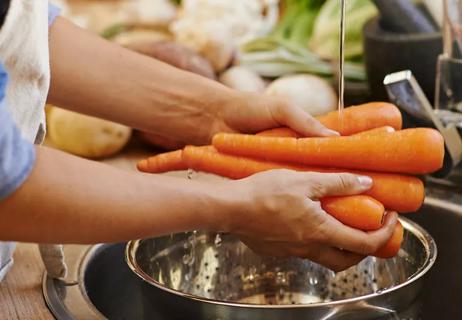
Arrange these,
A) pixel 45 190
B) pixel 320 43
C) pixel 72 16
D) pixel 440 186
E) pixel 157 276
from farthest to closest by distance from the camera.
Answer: pixel 72 16, pixel 320 43, pixel 440 186, pixel 157 276, pixel 45 190

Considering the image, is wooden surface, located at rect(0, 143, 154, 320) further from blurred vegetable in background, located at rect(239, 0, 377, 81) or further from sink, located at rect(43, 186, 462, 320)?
blurred vegetable in background, located at rect(239, 0, 377, 81)

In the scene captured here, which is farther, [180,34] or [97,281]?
[180,34]

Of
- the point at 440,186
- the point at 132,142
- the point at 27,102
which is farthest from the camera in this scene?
the point at 132,142

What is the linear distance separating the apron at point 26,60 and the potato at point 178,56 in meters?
0.57

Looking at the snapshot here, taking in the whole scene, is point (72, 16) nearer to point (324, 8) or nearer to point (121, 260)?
point (324, 8)

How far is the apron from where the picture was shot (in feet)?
2.78

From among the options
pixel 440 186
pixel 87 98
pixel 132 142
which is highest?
pixel 87 98

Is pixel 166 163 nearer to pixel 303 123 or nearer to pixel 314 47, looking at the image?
pixel 303 123

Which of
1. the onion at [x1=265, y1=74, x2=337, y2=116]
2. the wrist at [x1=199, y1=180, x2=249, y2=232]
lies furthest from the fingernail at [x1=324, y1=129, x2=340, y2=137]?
the onion at [x1=265, y1=74, x2=337, y2=116]

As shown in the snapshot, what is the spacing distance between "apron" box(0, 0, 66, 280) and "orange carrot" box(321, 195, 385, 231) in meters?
0.34

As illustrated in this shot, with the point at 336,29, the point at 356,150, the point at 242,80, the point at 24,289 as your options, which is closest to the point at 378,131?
the point at 356,150

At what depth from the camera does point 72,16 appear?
2342 millimetres

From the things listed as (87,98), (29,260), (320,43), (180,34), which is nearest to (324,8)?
(320,43)

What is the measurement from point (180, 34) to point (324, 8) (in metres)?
0.35
